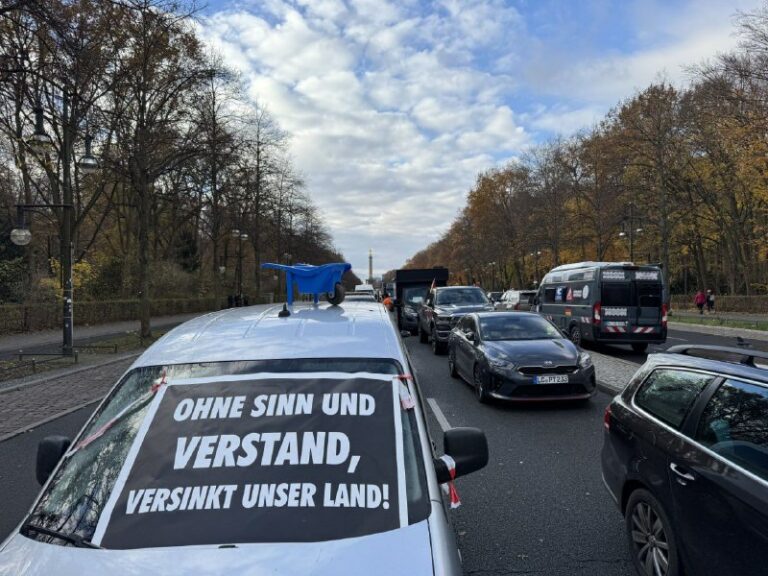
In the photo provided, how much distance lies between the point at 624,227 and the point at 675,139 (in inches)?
427

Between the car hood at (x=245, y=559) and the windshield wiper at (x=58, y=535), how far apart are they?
0.03 metres

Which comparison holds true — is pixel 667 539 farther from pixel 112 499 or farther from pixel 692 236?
pixel 692 236

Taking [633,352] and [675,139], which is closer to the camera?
[633,352]

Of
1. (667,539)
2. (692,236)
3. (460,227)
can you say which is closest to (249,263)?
(460,227)

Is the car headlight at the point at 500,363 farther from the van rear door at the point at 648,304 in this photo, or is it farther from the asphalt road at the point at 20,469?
the van rear door at the point at 648,304

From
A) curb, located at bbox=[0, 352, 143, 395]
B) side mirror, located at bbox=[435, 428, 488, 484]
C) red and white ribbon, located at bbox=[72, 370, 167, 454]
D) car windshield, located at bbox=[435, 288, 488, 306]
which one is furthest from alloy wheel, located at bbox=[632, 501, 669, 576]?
car windshield, located at bbox=[435, 288, 488, 306]

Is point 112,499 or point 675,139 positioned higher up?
Answer: point 675,139

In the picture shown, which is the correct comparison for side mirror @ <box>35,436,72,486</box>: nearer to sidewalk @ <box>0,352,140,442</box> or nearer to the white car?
the white car

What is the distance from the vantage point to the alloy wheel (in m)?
3.39

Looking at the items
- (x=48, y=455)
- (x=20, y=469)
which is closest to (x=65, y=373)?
(x=20, y=469)

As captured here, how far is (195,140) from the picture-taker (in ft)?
71.8

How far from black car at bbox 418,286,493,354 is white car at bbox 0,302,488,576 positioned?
1456 centimetres

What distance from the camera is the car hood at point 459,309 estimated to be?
58.4 ft

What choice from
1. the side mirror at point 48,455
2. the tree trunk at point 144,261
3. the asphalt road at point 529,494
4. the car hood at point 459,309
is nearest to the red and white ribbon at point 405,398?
the side mirror at point 48,455
